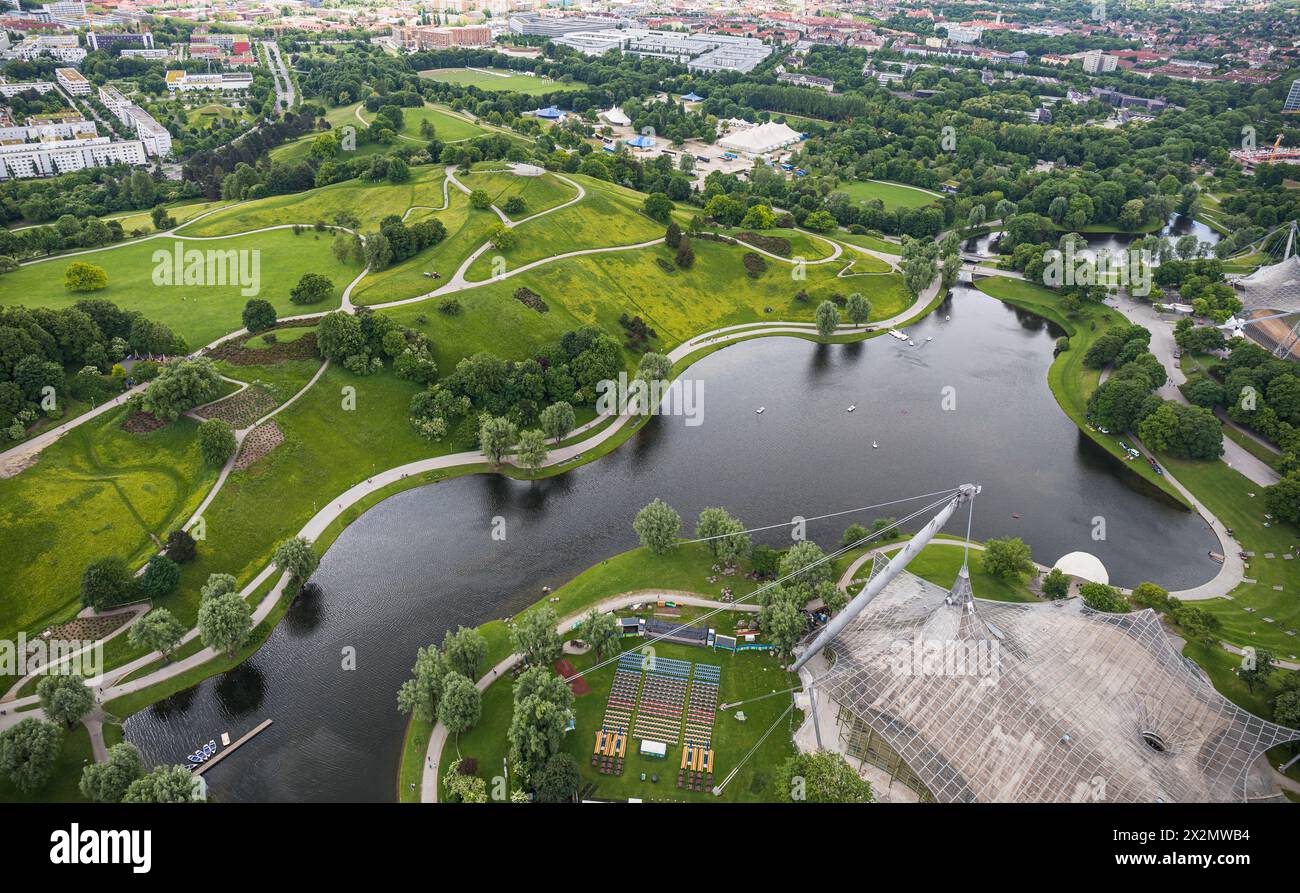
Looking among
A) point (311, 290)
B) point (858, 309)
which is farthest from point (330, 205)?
point (858, 309)

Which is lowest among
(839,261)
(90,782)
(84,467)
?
(90,782)

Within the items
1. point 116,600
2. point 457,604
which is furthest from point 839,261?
point 116,600

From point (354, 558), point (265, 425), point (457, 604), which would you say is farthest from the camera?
point (265, 425)

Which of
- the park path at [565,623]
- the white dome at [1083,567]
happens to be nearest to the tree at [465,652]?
the park path at [565,623]

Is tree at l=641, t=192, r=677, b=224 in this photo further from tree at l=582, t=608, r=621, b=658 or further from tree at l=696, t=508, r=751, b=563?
tree at l=582, t=608, r=621, b=658

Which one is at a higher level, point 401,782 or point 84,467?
point 84,467

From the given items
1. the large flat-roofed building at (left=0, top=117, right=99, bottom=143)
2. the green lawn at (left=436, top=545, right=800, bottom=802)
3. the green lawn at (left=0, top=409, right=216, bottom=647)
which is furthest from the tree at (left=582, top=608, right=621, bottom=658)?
the large flat-roofed building at (left=0, top=117, right=99, bottom=143)

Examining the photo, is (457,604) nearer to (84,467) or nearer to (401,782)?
(401,782)
